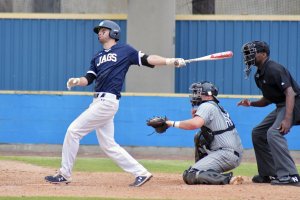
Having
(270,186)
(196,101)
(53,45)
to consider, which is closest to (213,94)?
(196,101)

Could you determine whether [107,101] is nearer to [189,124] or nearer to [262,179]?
[189,124]

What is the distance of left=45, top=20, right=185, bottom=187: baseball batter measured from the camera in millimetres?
10219

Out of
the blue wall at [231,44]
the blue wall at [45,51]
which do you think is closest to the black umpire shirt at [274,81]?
the blue wall at [231,44]

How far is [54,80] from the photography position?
67.4 ft

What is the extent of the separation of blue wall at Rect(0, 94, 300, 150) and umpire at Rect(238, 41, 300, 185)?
6.36 meters

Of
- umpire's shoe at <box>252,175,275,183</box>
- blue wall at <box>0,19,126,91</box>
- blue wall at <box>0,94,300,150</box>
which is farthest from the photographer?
blue wall at <box>0,19,126,91</box>

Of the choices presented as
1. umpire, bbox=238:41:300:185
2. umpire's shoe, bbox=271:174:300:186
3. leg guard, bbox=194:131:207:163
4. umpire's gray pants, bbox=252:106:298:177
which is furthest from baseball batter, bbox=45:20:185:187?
umpire's shoe, bbox=271:174:300:186

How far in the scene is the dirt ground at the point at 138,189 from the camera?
372 inches

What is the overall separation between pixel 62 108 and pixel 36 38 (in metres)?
3.25

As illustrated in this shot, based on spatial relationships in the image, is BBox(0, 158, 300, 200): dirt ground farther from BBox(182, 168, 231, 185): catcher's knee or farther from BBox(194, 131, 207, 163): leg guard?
BBox(194, 131, 207, 163): leg guard

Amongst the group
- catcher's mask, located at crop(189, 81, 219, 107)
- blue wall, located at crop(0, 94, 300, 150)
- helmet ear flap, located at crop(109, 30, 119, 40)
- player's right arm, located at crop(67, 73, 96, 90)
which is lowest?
blue wall, located at crop(0, 94, 300, 150)

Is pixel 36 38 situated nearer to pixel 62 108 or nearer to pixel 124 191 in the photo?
pixel 62 108

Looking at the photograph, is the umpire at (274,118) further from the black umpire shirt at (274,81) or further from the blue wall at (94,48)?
the blue wall at (94,48)

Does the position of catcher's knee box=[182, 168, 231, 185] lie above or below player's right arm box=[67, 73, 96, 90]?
below
